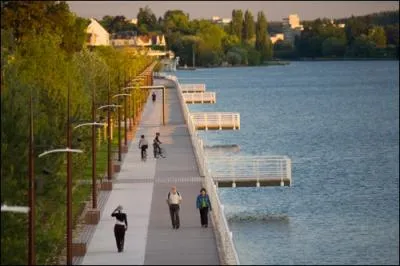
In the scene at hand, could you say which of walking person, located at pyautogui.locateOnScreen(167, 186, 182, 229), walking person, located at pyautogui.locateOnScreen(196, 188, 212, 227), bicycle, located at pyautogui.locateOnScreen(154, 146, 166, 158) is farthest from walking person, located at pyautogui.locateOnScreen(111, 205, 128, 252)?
bicycle, located at pyautogui.locateOnScreen(154, 146, 166, 158)

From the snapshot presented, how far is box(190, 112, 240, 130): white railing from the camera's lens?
86438 mm

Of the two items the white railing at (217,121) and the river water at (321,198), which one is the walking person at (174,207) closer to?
the river water at (321,198)

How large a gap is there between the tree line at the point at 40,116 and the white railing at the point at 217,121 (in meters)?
5.85

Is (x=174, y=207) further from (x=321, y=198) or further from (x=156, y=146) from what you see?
(x=156, y=146)

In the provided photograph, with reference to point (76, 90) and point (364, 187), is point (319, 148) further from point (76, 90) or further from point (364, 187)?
point (76, 90)

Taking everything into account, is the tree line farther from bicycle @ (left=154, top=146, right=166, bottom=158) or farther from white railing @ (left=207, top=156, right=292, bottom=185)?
white railing @ (left=207, top=156, right=292, bottom=185)

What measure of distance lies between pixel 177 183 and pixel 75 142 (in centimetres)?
745

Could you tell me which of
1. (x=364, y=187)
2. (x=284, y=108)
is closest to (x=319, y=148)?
(x=364, y=187)

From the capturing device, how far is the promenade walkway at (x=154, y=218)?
34594mm

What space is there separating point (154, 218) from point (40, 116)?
15.6 feet

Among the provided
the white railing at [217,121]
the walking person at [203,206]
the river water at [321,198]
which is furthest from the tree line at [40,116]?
the river water at [321,198]

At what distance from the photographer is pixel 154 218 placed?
136 feet

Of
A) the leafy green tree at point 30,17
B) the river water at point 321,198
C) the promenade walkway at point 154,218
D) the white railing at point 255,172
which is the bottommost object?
the river water at point 321,198

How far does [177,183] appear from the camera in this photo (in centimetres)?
5075
